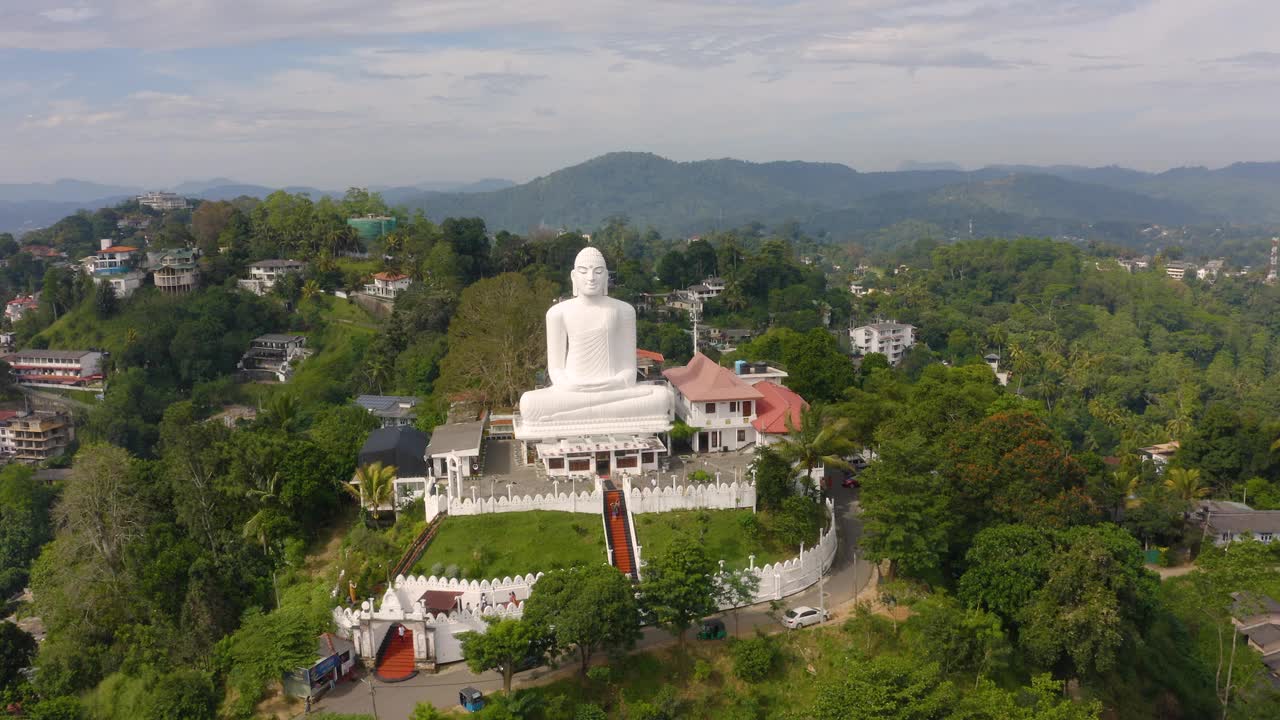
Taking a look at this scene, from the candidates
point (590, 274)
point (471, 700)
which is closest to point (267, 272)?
point (590, 274)

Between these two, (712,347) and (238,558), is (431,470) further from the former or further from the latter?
(712,347)

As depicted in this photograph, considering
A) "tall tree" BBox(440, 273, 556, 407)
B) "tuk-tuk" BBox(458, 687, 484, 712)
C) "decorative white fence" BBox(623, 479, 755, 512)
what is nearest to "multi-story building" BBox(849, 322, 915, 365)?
"tall tree" BBox(440, 273, 556, 407)

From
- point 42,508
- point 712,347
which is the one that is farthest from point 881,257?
point 42,508

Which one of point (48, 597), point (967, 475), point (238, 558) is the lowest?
point (48, 597)

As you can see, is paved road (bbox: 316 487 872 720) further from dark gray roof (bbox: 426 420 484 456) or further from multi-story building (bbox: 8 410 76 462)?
multi-story building (bbox: 8 410 76 462)

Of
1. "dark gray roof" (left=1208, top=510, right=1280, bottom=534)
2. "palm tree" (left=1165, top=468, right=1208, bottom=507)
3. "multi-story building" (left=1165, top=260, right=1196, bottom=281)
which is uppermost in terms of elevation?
"palm tree" (left=1165, top=468, right=1208, bottom=507)

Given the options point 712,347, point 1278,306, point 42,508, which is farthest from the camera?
point 1278,306
